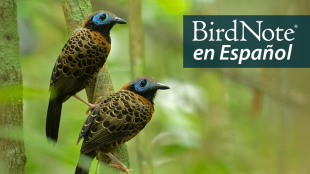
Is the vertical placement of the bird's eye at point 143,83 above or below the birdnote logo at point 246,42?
below

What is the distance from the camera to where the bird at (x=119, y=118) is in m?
2.59

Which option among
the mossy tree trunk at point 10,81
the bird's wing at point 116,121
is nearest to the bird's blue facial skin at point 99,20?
the bird's wing at point 116,121

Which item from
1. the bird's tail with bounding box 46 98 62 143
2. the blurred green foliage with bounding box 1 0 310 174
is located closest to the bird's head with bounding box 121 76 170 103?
the bird's tail with bounding box 46 98 62 143

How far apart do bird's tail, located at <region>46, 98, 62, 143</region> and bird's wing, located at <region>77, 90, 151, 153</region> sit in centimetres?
23

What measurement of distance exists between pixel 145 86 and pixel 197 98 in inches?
101

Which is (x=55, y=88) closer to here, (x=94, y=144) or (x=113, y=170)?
(x=94, y=144)

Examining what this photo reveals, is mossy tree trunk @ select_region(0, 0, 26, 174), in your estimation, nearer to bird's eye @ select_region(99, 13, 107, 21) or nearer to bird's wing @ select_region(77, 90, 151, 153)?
bird's wing @ select_region(77, 90, 151, 153)

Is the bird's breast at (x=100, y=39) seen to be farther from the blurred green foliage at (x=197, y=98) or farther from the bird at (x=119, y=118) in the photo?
the blurred green foliage at (x=197, y=98)

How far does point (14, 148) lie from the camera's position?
1.86m

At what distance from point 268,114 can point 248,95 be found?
53 centimetres

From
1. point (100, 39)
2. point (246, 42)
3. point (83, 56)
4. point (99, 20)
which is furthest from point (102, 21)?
point (246, 42)

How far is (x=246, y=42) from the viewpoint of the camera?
5.74m

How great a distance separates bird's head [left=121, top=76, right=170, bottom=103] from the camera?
A: 2766 millimetres

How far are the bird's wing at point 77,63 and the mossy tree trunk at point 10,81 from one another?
2.87 feet
